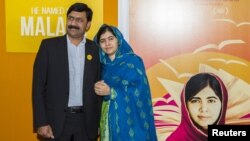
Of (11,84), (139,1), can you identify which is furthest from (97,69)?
(11,84)

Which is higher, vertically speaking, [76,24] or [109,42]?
[76,24]

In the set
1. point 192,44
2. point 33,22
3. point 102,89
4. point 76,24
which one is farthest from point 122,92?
point 33,22

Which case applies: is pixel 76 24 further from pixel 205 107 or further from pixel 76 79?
pixel 205 107

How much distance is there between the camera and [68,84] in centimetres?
217

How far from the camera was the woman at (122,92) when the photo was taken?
210 centimetres

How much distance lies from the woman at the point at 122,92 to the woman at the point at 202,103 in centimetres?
57

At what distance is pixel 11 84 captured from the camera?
279cm

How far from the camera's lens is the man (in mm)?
2141

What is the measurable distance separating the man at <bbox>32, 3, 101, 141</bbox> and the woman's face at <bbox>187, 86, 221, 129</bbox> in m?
0.77

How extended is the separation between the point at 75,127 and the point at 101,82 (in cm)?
33

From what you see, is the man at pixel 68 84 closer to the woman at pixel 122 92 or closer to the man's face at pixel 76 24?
the man's face at pixel 76 24

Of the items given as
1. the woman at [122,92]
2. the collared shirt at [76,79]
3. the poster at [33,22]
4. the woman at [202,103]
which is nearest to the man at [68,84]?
the collared shirt at [76,79]

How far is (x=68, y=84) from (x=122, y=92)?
0.33m

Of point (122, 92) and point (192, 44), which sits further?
point (192, 44)
